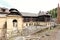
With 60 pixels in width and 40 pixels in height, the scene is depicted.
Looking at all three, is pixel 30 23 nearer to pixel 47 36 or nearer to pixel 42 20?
pixel 42 20

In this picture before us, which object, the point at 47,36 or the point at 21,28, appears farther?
the point at 21,28

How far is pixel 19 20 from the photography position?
A: 1260cm

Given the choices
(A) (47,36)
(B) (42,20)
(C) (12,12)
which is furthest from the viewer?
(B) (42,20)

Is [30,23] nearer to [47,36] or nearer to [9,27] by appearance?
[9,27]

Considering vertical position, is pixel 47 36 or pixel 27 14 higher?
pixel 27 14

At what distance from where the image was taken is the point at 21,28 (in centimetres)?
1230

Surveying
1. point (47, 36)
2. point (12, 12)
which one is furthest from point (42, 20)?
point (47, 36)

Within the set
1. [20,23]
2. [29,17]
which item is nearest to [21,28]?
[20,23]

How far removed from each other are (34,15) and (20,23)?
4.70 feet

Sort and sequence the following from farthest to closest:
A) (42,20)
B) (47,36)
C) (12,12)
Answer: (42,20), (12,12), (47,36)

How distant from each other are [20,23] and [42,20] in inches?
76.8

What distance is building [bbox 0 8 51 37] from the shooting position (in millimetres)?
12098

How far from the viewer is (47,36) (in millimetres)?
7820

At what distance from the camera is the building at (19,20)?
39.7ft
